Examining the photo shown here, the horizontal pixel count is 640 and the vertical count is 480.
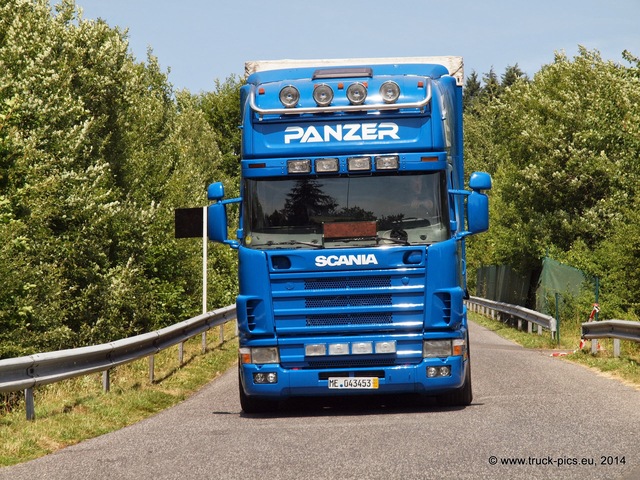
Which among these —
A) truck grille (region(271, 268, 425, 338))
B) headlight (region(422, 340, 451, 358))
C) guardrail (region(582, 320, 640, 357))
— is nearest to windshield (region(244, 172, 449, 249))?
truck grille (region(271, 268, 425, 338))

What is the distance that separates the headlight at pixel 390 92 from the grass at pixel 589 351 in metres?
5.41

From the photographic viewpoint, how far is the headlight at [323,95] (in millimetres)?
11180

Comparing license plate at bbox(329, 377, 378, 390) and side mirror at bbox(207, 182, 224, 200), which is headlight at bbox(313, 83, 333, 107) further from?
license plate at bbox(329, 377, 378, 390)

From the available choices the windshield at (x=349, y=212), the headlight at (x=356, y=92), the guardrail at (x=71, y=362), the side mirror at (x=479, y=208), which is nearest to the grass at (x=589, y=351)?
the side mirror at (x=479, y=208)

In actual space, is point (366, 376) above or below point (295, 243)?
below

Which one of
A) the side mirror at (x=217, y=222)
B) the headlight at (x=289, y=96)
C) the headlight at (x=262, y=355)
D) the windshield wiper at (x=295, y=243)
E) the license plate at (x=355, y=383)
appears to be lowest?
the license plate at (x=355, y=383)

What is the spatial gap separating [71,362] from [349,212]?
3721mm

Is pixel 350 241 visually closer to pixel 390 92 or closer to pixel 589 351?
pixel 390 92

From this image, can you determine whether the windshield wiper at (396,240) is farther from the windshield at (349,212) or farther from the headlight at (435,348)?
the headlight at (435,348)

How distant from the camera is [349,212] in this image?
36.1 feet

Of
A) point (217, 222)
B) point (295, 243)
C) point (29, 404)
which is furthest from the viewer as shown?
point (217, 222)

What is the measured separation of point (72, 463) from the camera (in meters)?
8.30

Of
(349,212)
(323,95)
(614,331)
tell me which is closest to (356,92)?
(323,95)

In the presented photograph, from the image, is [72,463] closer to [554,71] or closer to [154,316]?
[154,316]
